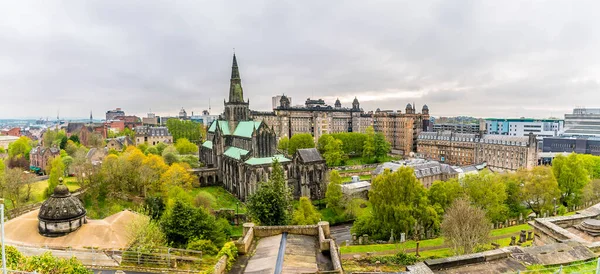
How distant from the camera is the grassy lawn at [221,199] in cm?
5056

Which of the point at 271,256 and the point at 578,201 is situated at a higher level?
the point at 271,256

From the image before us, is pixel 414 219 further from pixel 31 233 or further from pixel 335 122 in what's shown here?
pixel 335 122

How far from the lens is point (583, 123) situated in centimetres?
12525

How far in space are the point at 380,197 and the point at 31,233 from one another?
3608 cm

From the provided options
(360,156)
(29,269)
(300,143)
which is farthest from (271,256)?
(360,156)

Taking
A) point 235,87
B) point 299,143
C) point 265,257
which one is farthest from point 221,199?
point 265,257

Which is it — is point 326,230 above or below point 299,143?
above

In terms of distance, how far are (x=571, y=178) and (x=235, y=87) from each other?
6054 centimetres

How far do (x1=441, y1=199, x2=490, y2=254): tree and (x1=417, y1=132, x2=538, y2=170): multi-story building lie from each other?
64.0 metres

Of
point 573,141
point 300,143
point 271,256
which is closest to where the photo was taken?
point 271,256

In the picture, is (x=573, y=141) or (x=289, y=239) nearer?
(x=289, y=239)

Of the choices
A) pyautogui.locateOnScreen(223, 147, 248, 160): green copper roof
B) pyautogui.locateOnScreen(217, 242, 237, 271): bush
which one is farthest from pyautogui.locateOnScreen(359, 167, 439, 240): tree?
pyautogui.locateOnScreen(223, 147, 248, 160): green copper roof

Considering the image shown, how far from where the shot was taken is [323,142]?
312 ft

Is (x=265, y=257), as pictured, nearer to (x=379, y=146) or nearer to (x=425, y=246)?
(x=425, y=246)
